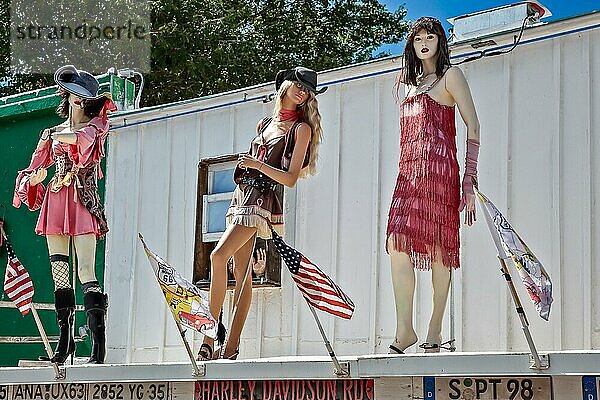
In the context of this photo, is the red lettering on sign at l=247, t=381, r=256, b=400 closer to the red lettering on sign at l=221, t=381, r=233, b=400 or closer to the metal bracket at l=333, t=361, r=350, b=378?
the red lettering on sign at l=221, t=381, r=233, b=400

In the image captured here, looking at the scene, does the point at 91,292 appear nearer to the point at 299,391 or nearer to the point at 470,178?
the point at 299,391

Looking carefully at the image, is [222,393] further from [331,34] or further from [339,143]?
[331,34]

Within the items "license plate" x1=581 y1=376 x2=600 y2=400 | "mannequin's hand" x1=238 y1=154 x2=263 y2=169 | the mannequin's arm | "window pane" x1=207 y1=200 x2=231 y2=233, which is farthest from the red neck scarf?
"license plate" x1=581 y1=376 x2=600 y2=400

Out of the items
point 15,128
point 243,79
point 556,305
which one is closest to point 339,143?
point 556,305

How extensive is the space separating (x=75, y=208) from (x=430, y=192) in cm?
220

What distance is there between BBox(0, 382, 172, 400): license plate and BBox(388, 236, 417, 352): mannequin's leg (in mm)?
1413

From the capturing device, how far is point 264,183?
5582 mm

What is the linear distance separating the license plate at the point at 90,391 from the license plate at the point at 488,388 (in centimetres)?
172

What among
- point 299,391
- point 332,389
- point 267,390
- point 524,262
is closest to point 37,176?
point 267,390

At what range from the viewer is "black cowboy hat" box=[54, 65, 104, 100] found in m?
6.10

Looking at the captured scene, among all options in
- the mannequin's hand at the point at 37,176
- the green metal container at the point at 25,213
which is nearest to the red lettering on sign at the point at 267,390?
the mannequin's hand at the point at 37,176

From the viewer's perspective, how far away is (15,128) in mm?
8492

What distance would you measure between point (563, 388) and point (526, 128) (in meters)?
1.80

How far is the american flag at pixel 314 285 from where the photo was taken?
15.5 ft
